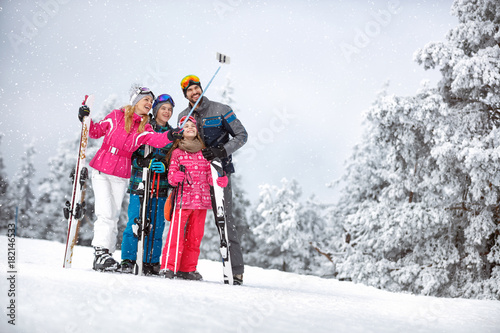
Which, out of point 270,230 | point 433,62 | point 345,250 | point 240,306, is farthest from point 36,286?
point 270,230

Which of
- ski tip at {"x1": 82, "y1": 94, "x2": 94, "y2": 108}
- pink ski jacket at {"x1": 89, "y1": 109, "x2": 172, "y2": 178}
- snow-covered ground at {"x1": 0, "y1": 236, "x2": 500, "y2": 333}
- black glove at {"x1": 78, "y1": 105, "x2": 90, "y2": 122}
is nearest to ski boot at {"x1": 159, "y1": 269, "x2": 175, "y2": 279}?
snow-covered ground at {"x1": 0, "y1": 236, "x2": 500, "y2": 333}

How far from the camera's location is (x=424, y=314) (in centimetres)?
237

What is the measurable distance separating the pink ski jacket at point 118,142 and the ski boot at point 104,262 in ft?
2.30

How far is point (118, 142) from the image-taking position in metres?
3.80

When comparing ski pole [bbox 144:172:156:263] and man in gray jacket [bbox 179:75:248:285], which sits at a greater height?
man in gray jacket [bbox 179:75:248:285]

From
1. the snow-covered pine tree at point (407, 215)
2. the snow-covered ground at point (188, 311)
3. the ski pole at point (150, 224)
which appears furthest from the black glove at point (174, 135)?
the snow-covered pine tree at point (407, 215)

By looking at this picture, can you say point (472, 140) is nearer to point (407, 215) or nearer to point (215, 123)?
point (407, 215)

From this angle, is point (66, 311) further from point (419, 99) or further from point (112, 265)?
point (419, 99)

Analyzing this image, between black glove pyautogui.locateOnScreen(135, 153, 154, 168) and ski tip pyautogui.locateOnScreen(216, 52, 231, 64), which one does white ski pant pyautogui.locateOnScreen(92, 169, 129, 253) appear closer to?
black glove pyautogui.locateOnScreen(135, 153, 154, 168)

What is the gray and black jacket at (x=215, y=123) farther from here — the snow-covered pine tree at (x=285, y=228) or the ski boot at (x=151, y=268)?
the snow-covered pine tree at (x=285, y=228)

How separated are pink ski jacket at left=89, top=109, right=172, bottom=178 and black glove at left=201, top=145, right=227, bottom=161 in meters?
0.40

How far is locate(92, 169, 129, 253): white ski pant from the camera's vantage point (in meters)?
3.69

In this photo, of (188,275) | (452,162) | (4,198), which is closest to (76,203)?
(188,275)

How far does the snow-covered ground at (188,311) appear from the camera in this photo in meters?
1.62
